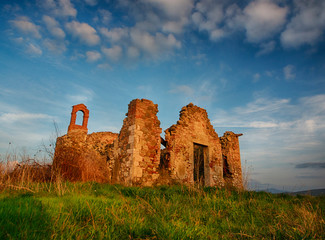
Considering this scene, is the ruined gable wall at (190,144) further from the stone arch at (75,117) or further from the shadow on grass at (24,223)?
the stone arch at (75,117)

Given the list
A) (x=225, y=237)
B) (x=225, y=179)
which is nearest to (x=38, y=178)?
(x=225, y=237)

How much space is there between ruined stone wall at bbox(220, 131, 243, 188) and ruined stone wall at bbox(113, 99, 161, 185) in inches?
239

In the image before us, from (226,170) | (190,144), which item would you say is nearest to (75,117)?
(190,144)

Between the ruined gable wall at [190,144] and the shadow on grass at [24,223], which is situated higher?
the ruined gable wall at [190,144]

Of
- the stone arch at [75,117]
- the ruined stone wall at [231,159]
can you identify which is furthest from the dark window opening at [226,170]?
the stone arch at [75,117]

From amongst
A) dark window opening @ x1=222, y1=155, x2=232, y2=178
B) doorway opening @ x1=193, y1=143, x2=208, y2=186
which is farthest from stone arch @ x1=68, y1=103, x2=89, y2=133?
dark window opening @ x1=222, y1=155, x2=232, y2=178

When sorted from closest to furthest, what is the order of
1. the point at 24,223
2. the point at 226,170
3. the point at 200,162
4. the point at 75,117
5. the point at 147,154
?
the point at 24,223 → the point at 147,154 → the point at 226,170 → the point at 200,162 → the point at 75,117

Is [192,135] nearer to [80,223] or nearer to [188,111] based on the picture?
[188,111]

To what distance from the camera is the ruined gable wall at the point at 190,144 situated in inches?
355

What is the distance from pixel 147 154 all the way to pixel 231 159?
713 centimetres

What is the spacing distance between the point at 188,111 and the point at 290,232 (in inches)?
322

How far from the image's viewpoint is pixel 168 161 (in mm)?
8773

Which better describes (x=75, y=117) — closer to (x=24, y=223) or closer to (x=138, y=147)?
(x=138, y=147)

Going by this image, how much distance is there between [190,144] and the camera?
32.5 ft
